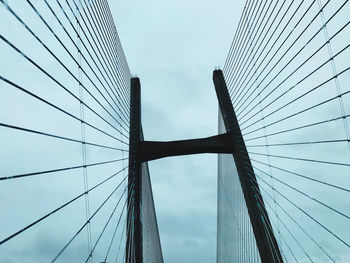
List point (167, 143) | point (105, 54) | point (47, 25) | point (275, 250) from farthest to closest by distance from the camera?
point (167, 143) → point (105, 54) → point (275, 250) → point (47, 25)

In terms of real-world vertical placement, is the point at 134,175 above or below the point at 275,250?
above

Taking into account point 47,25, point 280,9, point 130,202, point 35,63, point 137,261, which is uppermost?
point 280,9

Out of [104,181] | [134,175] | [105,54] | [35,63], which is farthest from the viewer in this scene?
[134,175]

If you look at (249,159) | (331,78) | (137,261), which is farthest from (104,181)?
(249,159)

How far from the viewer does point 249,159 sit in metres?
7.61

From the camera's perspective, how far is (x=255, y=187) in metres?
7.00

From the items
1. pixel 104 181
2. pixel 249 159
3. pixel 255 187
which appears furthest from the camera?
pixel 249 159

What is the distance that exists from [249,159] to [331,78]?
460 cm

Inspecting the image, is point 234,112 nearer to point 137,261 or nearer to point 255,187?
point 255,187

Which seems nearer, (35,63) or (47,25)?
(35,63)

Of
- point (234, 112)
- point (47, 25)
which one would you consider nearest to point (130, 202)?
point (234, 112)

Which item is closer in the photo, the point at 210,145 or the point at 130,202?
the point at 130,202

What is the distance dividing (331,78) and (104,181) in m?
3.90

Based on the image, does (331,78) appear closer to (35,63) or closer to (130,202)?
(35,63)
